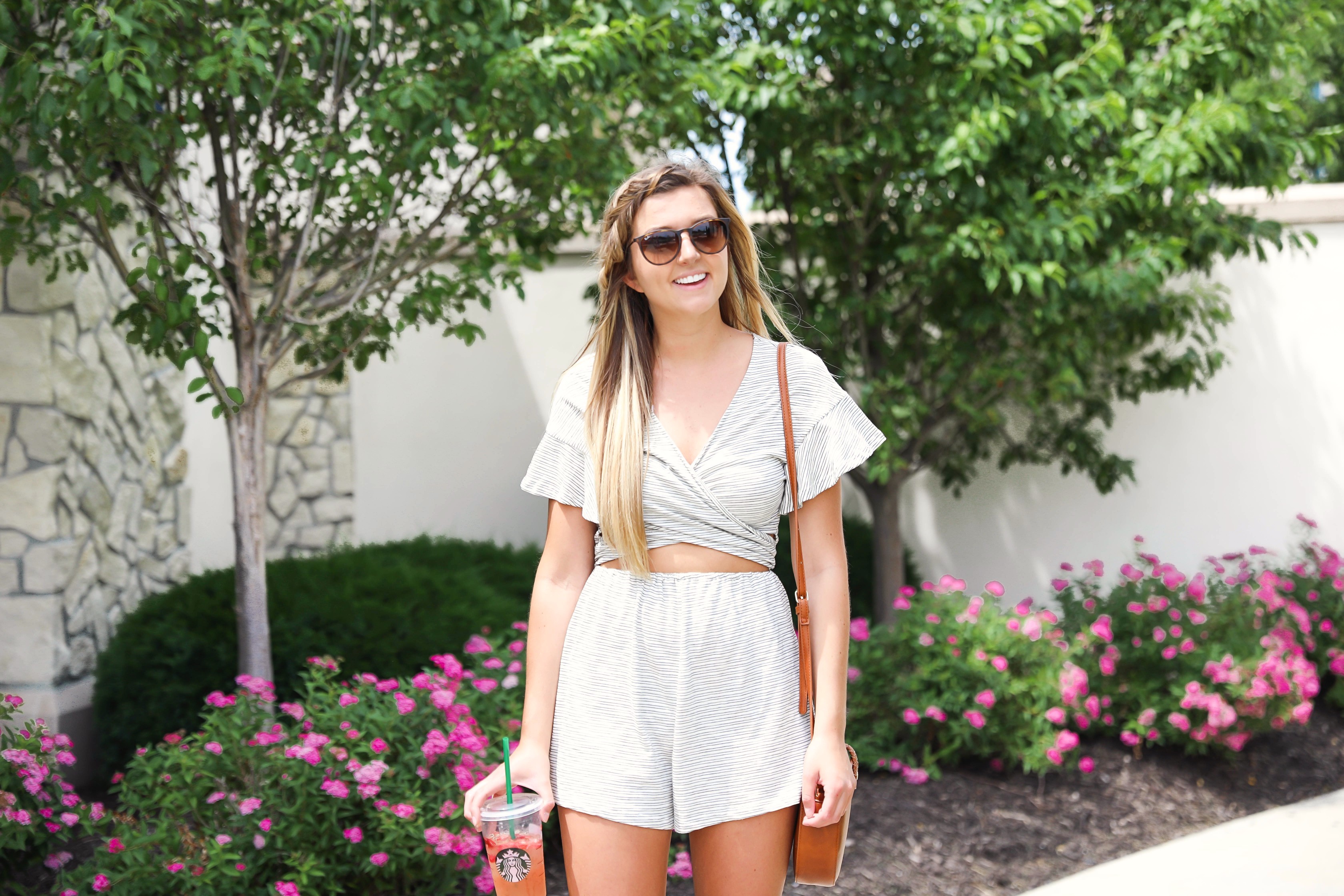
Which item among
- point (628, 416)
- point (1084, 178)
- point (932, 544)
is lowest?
point (932, 544)

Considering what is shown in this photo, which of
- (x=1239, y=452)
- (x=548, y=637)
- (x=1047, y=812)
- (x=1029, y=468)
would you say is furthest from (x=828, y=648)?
(x=1239, y=452)

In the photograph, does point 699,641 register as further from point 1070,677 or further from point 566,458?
→ point 1070,677

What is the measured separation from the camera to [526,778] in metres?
1.73

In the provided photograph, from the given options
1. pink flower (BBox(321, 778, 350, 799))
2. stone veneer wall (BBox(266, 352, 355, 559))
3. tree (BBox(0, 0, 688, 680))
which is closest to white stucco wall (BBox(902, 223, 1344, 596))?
tree (BBox(0, 0, 688, 680))

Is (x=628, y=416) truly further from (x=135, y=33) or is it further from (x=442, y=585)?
(x=442, y=585)

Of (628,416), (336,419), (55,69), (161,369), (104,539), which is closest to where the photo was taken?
(628,416)

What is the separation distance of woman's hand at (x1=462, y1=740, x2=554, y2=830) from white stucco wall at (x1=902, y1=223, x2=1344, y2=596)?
5.19m

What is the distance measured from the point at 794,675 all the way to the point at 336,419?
212 inches

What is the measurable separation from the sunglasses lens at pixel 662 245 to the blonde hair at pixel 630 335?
0.16 feet

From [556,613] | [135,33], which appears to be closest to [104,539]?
[135,33]

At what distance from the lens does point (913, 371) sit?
5.83 metres

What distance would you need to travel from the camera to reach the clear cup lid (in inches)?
63.7

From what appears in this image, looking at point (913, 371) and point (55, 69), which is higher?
point (55, 69)

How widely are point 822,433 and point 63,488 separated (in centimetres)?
365
